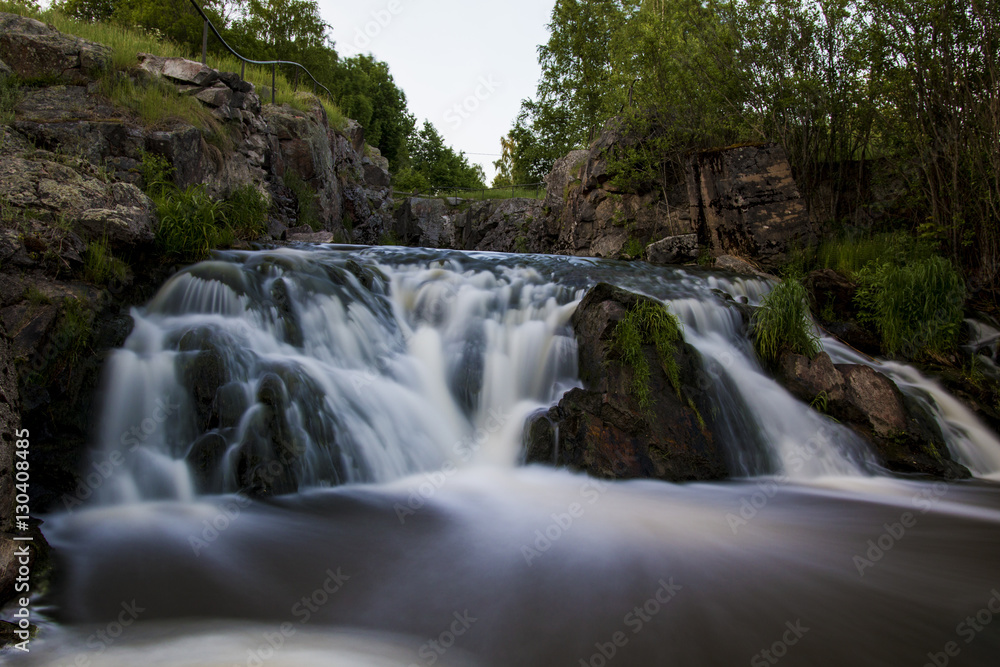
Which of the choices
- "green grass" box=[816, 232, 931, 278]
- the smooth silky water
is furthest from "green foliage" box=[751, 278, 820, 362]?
"green grass" box=[816, 232, 931, 278]

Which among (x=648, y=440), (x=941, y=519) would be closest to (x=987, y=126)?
(x=941, y=519)

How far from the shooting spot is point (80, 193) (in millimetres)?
4922

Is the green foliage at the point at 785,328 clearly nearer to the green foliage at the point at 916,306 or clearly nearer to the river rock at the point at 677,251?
the green foliage at the point at 916,306

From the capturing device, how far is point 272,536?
3279 mm

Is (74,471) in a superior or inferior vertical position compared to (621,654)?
superior

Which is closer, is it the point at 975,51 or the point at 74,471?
the point at 74,471

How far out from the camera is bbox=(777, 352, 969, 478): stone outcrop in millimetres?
5133

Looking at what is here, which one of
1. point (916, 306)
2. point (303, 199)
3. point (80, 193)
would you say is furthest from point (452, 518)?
point (303, 199)

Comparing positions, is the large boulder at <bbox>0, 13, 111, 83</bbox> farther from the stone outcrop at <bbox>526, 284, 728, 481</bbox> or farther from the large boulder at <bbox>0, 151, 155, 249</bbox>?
the stone outcrop at <bbox>526, 284, 728, 481</bbox>

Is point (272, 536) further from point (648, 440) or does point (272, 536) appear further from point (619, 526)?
point (648, 440)

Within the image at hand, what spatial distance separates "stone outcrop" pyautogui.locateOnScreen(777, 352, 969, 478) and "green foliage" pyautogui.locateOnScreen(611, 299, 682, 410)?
4.89 feet

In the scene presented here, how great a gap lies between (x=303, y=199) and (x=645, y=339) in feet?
33.8

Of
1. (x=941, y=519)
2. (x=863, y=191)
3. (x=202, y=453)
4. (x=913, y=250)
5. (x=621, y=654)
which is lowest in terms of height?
(x=941, y=519)

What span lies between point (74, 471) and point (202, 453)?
714 mm
